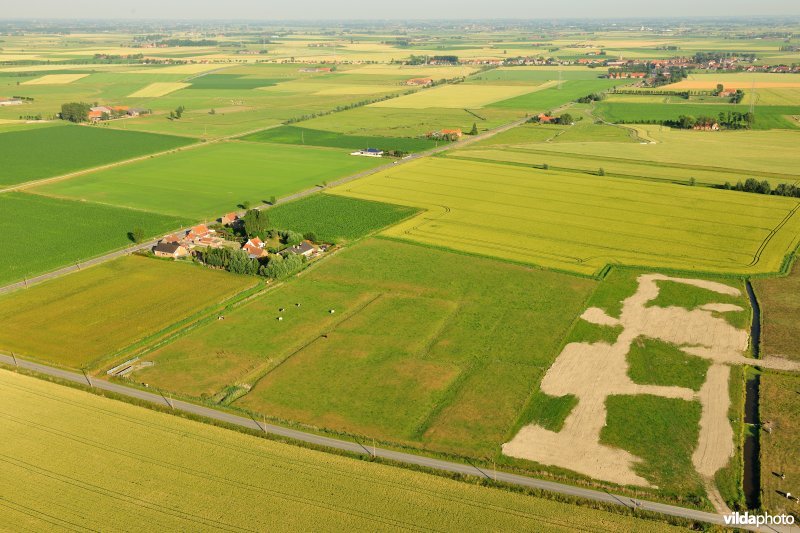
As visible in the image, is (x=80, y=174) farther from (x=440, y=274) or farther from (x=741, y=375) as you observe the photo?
(x=741, y=375)

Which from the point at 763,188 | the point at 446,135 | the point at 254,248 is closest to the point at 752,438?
the point at 254,248


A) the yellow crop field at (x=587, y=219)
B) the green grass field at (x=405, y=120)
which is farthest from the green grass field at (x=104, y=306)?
the green grass field at (x=405, y=120)

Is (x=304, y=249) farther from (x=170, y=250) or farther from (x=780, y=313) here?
(x=780, y=313)

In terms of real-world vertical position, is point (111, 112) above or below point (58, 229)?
above

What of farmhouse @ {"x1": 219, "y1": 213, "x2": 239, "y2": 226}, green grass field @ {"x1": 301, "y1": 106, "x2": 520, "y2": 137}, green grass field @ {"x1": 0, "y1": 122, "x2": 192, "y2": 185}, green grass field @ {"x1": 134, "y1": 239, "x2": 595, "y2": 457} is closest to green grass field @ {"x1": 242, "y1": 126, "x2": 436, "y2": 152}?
green grass field @ {"x1": 301, "y1": 106, "x2": 520, "y2": 137}

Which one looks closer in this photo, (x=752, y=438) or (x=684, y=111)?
(x=752, y=438)

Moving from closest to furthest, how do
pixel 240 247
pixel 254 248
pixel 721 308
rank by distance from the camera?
pixel 721 308 → pixel 254 248 → pixel 240 247

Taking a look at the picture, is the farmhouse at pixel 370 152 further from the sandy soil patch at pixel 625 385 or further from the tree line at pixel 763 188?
the sandy soil patch at pixel 625 385

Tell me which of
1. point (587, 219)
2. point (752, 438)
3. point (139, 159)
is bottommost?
point (752, 438)
